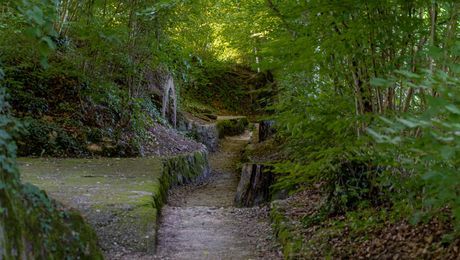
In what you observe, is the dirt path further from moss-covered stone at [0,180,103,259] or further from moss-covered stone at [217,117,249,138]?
moss-covered stone at [217,117,249,138]

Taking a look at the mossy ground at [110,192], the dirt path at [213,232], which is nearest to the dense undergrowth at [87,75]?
the mossy ground at [110,192]

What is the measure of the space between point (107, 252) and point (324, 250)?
2364mm

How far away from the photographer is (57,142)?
10000 mm

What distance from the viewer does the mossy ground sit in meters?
5.71

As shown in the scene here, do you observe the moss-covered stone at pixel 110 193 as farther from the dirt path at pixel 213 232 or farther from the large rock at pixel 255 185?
the large rock at pixel 255 185

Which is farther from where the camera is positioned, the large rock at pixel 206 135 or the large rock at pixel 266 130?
the large rock at pixel 206 135

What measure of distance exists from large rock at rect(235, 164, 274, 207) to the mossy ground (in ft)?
5.26

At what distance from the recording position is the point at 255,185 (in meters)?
9.05

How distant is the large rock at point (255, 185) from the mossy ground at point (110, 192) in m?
1.60

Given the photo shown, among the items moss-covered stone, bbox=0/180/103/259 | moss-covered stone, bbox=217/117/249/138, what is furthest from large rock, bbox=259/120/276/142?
moss-covered stone, bbox=0/180/103/259

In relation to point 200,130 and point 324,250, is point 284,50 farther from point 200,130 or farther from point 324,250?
point 200,130

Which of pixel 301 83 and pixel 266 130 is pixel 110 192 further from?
pixel 266 130

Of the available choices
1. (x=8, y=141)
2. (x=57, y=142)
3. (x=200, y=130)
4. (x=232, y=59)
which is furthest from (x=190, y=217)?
(x=232, y=59)

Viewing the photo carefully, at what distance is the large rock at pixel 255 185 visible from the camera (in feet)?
29.3
